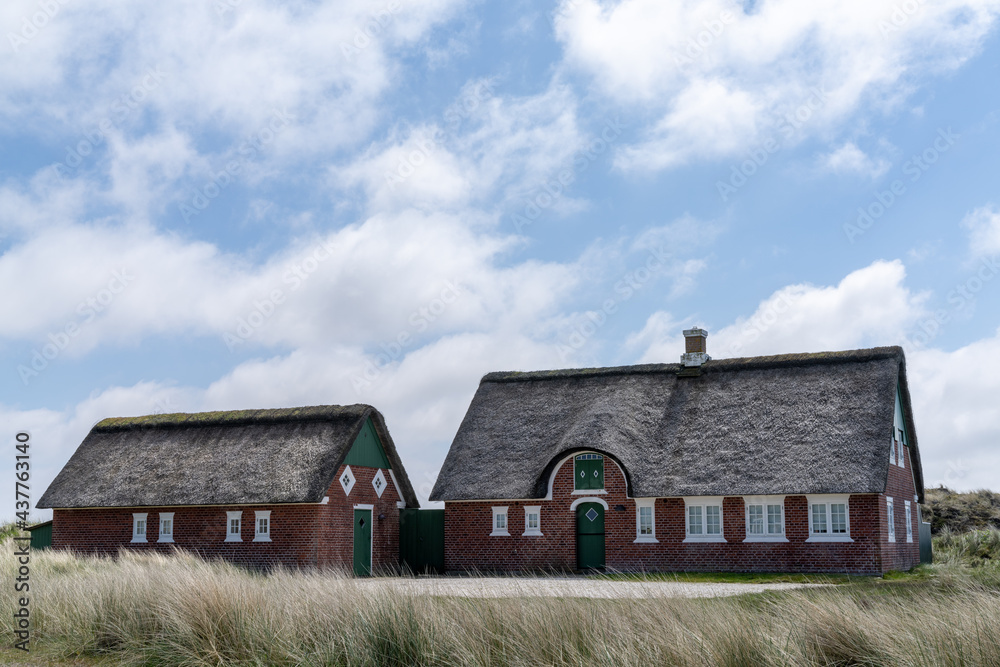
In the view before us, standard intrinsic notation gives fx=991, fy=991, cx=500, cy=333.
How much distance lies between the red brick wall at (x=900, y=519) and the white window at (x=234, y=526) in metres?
18.0

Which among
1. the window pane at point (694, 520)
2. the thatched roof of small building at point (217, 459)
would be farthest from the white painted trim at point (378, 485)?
the window pane at point (694, 520)

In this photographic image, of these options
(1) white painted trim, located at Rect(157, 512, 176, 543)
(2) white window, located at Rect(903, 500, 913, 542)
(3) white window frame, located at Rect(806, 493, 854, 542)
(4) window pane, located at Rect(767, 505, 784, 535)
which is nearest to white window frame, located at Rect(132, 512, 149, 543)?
(1) white painted trim, located at Rect(157, 512, 176, 543)

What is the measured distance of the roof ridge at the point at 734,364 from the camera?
1131 inches

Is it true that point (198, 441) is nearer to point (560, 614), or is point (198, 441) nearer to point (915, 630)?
point (560, 614)

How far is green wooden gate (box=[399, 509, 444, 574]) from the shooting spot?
102 ft

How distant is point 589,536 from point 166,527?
42.7 ft

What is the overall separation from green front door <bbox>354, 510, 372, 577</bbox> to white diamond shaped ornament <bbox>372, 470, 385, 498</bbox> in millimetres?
850

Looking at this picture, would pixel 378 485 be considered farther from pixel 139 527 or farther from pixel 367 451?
pixel 139 527

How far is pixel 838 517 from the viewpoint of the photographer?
25688 mm

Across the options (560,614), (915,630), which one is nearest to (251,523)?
(560,614)

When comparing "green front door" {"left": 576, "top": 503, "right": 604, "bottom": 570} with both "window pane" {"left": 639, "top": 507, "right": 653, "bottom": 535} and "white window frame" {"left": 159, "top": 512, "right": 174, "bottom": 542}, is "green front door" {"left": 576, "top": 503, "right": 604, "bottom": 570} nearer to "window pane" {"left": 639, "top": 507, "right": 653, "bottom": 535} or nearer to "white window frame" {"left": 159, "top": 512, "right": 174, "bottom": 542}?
"window pane" {"left": 639, "top": 507, "right": 653, "bottom": 535}

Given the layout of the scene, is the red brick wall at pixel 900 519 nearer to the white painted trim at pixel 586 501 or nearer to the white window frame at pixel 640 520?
the white window frame at pixel 640 520

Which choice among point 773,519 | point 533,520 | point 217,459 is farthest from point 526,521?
point 217,459

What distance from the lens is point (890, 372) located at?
2788 cm
